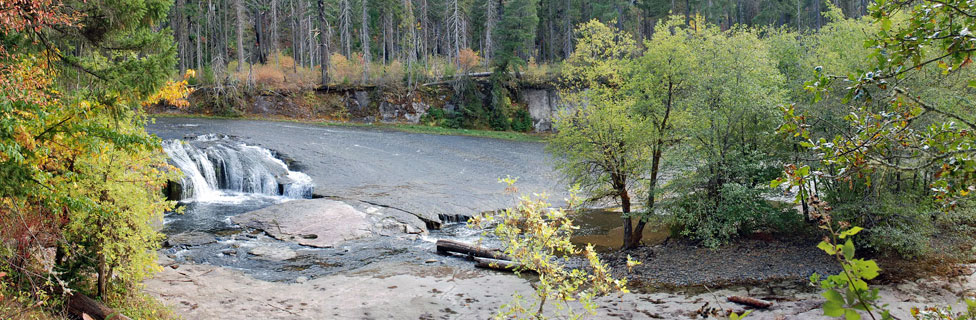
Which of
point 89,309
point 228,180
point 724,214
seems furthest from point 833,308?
point 228,180

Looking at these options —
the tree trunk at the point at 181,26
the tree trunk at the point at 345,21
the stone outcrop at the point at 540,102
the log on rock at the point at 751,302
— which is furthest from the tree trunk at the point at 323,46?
the log on rock at the point at 751,302

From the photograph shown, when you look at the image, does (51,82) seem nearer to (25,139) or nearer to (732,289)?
(25,139)

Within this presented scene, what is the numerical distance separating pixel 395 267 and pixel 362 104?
99.8 ft

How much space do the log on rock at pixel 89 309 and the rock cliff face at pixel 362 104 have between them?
32337 mm

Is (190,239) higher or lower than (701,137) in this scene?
lower

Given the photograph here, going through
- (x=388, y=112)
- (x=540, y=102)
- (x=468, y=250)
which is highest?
(x=540, y=102)

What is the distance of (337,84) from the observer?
4197 centimetres

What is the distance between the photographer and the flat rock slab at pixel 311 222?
15.1 m

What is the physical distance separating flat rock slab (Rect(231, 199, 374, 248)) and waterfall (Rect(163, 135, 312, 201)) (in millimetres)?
3743

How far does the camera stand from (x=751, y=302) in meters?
9.56

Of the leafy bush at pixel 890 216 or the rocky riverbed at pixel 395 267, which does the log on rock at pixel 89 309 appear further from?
the leafy bush at pixel 890 216

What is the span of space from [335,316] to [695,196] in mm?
8661

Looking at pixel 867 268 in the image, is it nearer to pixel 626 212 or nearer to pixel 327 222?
pixel 626 212

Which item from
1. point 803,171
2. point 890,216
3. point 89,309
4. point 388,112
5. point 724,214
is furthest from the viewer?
point 388,112
